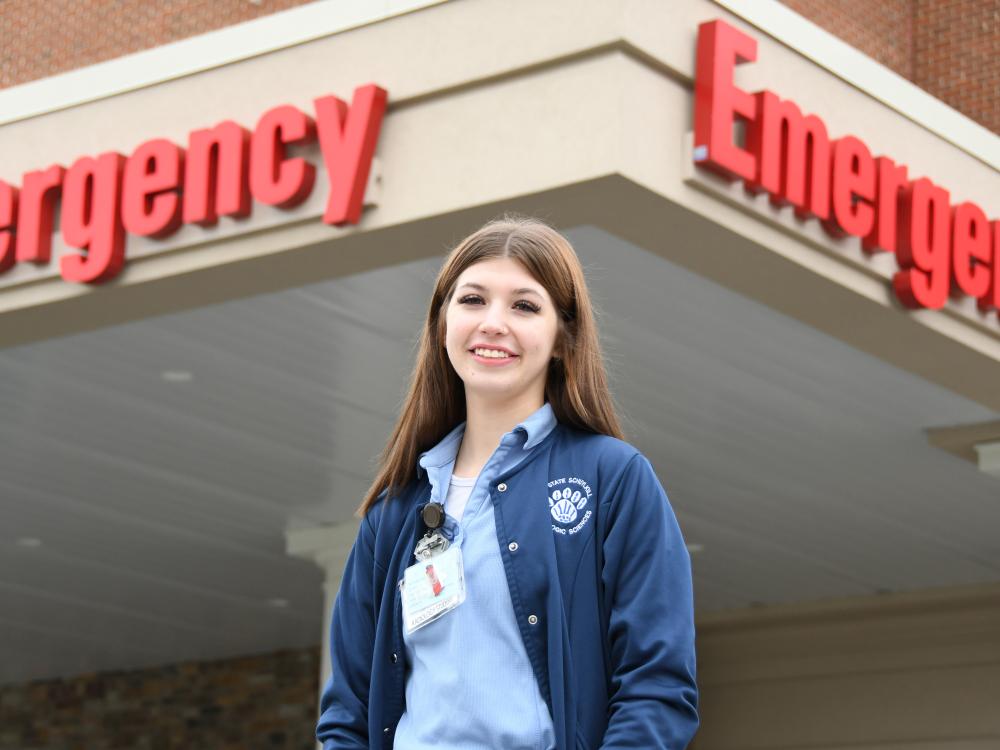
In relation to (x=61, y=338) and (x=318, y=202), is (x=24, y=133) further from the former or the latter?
(x=318, y=202)

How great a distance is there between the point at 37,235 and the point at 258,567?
20.0ft

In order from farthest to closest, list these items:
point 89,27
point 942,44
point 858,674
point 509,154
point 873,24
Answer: point 858,674 → point 942,44 → point 873,24 → point 89,27 → point 509,154

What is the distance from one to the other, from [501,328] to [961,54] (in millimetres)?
10159

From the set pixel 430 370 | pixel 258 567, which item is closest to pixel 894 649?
pixel 258 567

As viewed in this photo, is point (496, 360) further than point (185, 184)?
No

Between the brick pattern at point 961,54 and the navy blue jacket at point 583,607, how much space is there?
9.81 meters

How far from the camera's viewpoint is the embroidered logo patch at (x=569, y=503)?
253 centimetres

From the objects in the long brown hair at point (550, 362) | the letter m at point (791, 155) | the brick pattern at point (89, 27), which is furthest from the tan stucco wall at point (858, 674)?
the long brown hair at point (550, 362)

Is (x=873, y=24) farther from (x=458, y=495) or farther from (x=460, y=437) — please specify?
(x=458, y=495)

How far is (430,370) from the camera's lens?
2805 millimetres

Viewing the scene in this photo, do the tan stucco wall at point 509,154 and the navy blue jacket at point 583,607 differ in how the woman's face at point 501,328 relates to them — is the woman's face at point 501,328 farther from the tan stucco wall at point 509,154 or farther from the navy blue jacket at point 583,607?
the tan stucco wall at point 509,154

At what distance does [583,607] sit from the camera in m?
2.48

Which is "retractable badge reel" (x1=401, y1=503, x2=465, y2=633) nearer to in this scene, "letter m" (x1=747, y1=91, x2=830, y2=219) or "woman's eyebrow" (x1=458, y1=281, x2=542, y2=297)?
"woman's eyebrow" (x1=458, y1=281, x2=542, y2=297)

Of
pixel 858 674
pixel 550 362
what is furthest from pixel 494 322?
pixel 858 674
